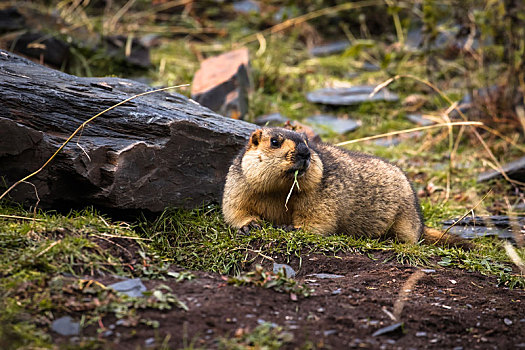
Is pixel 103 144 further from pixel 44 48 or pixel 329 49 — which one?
pixel 329 49

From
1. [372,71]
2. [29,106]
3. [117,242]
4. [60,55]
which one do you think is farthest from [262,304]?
[372,71]

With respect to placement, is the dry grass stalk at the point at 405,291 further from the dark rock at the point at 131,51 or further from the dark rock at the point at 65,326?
the dark rock at the point at 131,51

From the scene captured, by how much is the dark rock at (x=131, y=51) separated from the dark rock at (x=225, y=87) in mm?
1536

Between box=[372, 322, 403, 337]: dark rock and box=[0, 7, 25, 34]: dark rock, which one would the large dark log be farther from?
box=[0, 7, 25, 34]: dark rock

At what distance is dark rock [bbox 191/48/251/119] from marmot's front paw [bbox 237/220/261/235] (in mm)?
3340

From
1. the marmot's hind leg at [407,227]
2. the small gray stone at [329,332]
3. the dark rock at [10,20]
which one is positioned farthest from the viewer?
the dark rock at [10,20]

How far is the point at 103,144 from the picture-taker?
586 cm

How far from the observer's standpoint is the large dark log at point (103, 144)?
564cm

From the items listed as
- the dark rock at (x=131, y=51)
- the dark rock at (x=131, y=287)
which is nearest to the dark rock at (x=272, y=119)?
the dark rock at (x=131, y=51)

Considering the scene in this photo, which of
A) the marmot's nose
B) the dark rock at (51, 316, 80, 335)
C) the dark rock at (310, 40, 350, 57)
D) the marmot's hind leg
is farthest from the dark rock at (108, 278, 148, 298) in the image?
the dark rock at (310, 40, 350, 57)

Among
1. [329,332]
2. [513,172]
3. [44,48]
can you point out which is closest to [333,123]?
[513,172]

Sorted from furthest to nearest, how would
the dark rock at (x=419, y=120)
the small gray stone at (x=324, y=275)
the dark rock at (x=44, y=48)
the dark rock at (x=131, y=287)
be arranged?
the dark rock at (x=419, y=120) → the dark rock at (x=44, y=48) → the small gray stone at (x=324, y=275) → the dark rock at (x=131, y=287)

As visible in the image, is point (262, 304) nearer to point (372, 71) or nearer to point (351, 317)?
point (351, 317)

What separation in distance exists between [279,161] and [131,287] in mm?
2170
